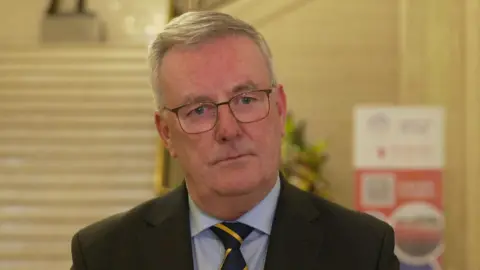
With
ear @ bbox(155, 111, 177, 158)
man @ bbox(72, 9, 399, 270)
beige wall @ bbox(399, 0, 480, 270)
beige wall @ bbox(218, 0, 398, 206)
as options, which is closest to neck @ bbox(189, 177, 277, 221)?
man @ bbox(72, 9, 399, 270)

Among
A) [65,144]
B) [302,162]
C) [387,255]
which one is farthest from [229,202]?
[65,144]

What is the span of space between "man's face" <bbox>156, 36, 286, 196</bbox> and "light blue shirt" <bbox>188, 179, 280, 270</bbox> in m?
0.09

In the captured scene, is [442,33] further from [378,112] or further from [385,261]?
[385,261]

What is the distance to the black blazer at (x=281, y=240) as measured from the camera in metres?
1.56

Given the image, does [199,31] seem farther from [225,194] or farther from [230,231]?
[230,231]

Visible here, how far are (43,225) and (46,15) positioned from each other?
3119 millimetres

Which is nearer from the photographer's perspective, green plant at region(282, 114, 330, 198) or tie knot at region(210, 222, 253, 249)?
tie knot at region(210, 222, 253, 249)

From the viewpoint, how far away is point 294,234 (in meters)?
1.60

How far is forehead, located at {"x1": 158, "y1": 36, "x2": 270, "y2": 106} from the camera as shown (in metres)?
1.50

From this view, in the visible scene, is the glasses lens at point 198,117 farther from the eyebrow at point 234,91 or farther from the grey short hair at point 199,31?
the grey short hair at point 199,31

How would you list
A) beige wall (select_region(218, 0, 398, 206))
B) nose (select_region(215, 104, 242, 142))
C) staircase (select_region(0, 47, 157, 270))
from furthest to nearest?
1. staircase (select_region(0, 47, 157, 270))
2. beige wall (select_region(218, 0, 398, 206))
3. nose (select_region(215, 104, 242, 142))

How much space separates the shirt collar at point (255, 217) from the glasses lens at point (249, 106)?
0.24 metres

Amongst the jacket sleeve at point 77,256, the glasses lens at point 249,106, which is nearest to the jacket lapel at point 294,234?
the glasses lens at point 249,106

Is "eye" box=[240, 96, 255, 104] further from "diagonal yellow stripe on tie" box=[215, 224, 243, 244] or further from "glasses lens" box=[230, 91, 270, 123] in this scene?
"diagonal yellow stripe on tie" box=[215, 224, 243, 244]
